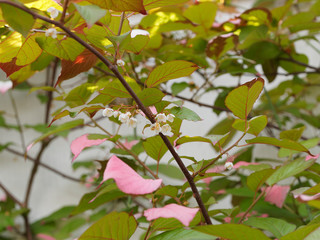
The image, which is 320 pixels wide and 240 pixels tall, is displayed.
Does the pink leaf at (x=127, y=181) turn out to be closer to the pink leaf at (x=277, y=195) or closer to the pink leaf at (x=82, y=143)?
the pink leaf at (x=82, y=143)

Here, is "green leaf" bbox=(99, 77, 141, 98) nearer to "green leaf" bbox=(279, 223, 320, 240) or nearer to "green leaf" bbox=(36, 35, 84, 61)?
"green leaf" bbox=(36, 35, 84, 61)

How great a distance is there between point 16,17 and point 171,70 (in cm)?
15

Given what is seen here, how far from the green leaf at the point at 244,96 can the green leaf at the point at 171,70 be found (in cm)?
5

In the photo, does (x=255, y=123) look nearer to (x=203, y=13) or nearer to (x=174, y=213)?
(x=174, y=213)

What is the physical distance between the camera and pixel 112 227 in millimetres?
321

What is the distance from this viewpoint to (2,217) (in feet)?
3.51

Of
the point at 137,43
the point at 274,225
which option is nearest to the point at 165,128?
the point at 137,43

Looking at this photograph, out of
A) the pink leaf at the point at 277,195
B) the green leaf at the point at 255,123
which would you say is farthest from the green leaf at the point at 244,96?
the pink leaf at the point at 277,195

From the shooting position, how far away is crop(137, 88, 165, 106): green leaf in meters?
0.36

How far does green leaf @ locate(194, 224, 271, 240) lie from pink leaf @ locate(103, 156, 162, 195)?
6cm

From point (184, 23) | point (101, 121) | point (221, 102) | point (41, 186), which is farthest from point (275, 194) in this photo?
point (41, 186)

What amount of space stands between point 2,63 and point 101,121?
78 cm

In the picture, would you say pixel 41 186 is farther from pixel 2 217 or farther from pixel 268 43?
pixel 268 43

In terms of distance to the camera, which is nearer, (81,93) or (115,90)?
(115,90)
